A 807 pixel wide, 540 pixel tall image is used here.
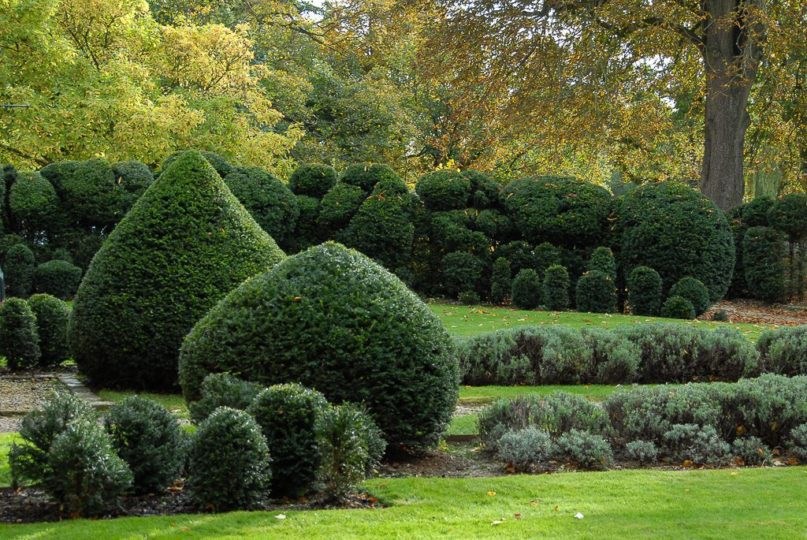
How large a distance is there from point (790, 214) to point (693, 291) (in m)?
3.34

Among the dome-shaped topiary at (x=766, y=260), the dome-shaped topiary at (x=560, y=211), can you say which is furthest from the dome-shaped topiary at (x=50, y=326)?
the dome-shaped topiary at (x=766, y=260)

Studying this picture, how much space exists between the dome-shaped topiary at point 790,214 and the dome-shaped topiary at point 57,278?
1313 centimetres

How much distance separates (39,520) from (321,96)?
1080 inches

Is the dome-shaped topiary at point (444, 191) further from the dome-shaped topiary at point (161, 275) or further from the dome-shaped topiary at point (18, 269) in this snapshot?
the dome-shaped topiary at point (161, 275)

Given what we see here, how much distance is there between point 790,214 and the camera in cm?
1834

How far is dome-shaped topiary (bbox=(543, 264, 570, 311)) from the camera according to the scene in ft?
55.7

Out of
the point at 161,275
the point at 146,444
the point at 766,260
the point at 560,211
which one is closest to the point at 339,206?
the point at 560,211

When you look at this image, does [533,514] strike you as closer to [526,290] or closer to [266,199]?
[526,290]

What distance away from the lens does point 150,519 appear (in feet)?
16.1

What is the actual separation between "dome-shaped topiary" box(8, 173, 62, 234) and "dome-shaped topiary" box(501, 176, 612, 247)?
847 centimetres

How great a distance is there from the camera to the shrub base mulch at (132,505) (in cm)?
500

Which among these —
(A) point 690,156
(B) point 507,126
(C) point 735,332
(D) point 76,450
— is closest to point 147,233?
(D) point 76,450

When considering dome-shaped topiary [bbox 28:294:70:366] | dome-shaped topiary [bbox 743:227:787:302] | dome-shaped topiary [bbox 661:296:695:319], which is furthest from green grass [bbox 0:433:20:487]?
dome-shaped topiary [bbox 743:227:787:302]

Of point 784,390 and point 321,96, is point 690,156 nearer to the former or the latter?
point 321,96
